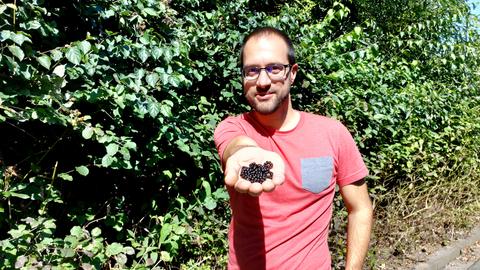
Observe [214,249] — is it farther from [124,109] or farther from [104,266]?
[124,109]

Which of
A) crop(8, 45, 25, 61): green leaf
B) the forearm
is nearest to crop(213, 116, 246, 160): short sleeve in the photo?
the forearm

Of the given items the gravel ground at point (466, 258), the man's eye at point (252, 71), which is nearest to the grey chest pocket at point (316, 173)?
the man's eye at point (252, 71)

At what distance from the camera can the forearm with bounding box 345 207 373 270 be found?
2.08 m

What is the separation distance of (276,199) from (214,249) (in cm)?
195

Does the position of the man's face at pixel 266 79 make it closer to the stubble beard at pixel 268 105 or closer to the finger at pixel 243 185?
the stubble beard at pixel 268 105

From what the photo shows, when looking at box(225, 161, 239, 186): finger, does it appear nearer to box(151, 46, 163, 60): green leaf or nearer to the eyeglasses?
the eyeglasses

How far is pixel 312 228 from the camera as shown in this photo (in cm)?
196

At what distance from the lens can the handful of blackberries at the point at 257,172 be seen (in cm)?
140

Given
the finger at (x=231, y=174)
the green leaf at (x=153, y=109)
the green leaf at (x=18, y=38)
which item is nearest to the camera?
the finger at (x=231, y=174)

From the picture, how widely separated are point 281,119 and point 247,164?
0.57 m

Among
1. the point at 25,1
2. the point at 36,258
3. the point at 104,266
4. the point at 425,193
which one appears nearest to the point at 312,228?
the point at 36,258

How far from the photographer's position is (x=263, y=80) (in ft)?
6.23

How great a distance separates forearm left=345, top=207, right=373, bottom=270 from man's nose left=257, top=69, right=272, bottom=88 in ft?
2.36

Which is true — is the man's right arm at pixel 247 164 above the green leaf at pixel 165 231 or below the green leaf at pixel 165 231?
above
